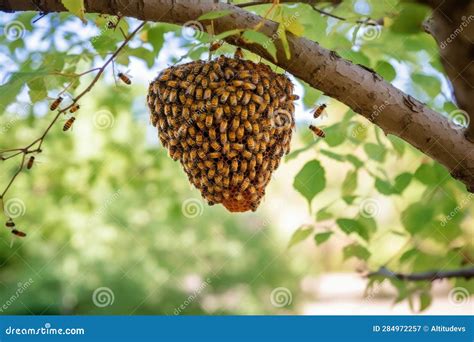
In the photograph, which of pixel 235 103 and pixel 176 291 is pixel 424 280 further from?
pixel 176 291

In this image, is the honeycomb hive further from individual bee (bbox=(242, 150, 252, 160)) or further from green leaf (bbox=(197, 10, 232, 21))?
green leaf (bbox=(197, 10, 232, 21))

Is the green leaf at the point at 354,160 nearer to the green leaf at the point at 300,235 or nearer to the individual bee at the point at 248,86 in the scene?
the green leaf at the point at 300,235

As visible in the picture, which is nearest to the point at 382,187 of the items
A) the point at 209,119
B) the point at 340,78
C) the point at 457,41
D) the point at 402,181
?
the point at 402,181

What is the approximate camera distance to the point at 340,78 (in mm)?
1594

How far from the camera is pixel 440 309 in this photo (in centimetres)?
855

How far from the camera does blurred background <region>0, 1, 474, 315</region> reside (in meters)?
2.38

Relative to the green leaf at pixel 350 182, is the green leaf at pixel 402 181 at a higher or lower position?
higher

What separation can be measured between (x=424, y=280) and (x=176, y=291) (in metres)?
5.62

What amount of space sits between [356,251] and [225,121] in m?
1.25

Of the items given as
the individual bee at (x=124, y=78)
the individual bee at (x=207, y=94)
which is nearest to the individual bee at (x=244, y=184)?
the individual bee at (x=207, y=94)

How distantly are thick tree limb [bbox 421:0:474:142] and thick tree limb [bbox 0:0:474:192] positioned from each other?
0.12 meters

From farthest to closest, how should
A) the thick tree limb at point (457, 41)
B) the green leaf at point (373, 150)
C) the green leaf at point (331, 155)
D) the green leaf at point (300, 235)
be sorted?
the green leaf at point (373, 150) < the green leaf at point (300, 235) < the green leaf at point (331, 155) < the thick tree limb at point (457, 41)

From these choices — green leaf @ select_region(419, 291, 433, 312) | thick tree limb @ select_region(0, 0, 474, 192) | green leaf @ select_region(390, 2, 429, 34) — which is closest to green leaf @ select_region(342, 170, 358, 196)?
green leaf @ select_region(419, 291, 433, 312)

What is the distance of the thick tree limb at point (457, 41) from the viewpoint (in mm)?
1377
